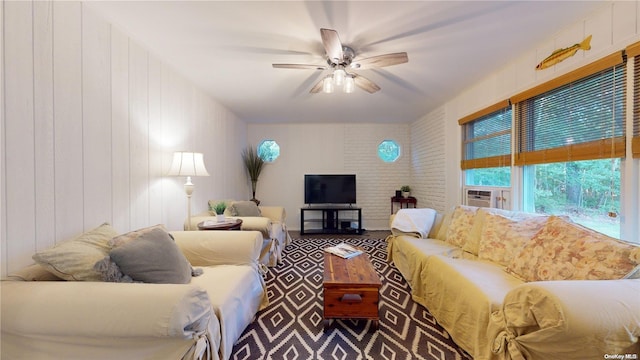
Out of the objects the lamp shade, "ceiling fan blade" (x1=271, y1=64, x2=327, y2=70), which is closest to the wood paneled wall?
the lamp shade

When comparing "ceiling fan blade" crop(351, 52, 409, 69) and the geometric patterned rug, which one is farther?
"ceiling fan blade" crop(351, 52, 409, 69)

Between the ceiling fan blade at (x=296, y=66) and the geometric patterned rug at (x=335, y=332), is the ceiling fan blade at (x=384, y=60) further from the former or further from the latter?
the geometric patterned rug at (x=335, y=332)

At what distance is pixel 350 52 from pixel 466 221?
1.98 metres

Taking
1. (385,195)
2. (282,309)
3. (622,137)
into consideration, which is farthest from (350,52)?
(385,195)

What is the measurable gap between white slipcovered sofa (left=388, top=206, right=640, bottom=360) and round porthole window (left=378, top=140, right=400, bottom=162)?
2585 mm

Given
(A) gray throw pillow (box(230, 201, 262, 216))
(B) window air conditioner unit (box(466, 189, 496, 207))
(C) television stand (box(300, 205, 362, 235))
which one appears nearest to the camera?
(B) window air conditioner unit (box(466, 189, 496, 207))

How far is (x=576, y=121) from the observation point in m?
1.76

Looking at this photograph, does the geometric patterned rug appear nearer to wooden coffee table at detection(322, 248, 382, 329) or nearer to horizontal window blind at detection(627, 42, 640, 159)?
wooden coffee table at detection(322, 248, 382, 329)

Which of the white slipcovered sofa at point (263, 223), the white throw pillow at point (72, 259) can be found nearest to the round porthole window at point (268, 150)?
the white slipcovered sofa at point (263, 223)

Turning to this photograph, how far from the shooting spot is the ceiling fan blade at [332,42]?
4.81 feet

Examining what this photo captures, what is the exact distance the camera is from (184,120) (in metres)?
2.57

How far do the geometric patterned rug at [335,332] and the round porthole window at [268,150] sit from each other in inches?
118

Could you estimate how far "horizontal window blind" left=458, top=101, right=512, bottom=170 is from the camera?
2.47m

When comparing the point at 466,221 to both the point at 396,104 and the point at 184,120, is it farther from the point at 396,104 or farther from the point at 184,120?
the point at 184,120
